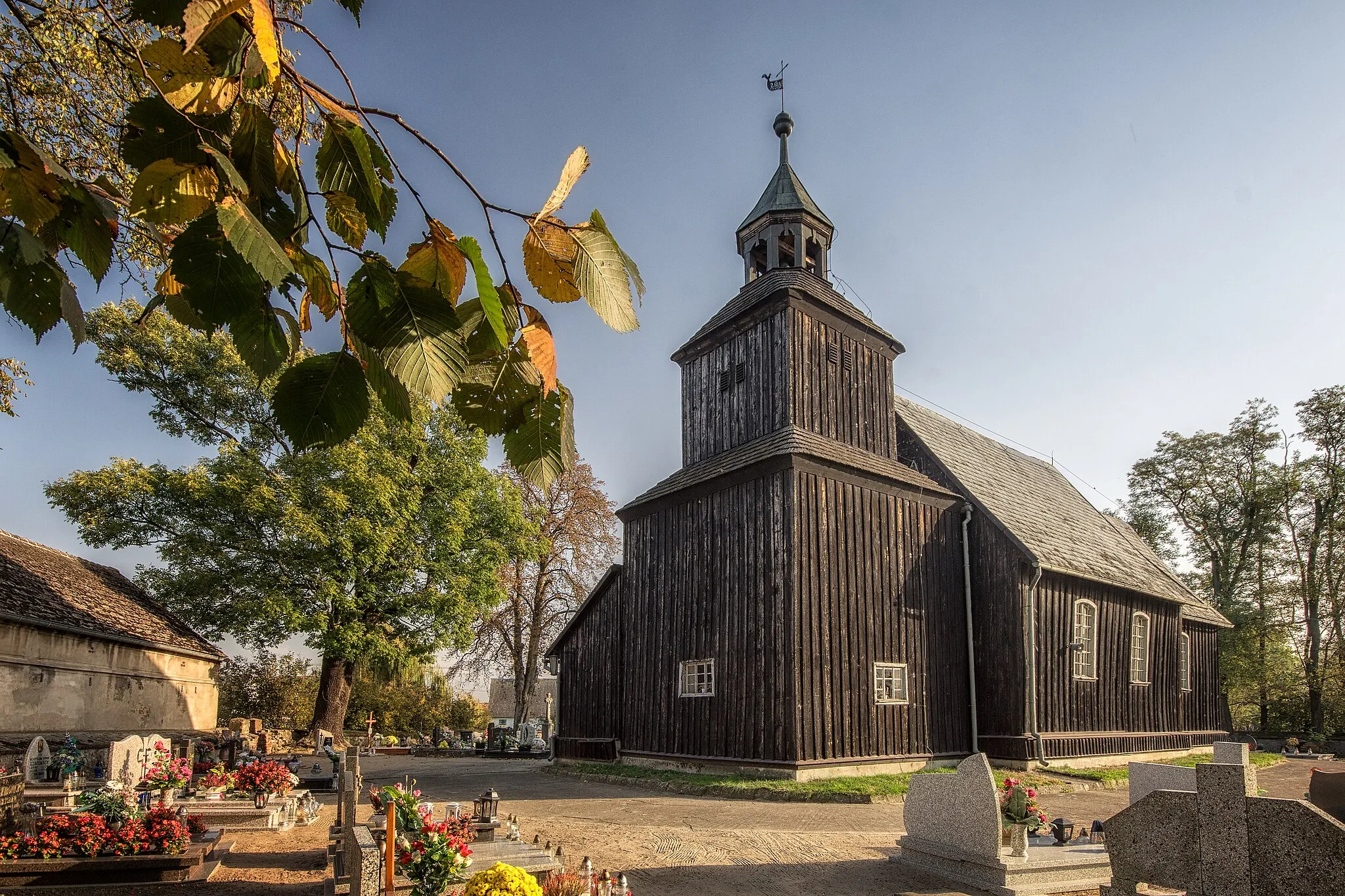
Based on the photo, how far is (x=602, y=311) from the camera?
6.15ft

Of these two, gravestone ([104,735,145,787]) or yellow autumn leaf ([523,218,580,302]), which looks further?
gravestone ([104,735,145,787])

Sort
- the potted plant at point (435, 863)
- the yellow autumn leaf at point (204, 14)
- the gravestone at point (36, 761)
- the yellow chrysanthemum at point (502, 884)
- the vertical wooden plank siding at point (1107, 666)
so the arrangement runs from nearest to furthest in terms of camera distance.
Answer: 1. the yellow autumn leaf at point (204, 14)
2. the yellow chrysanthemum at point (502, 884)
3. the potted plant at point (435, 863)
4. the gravestone at point (36, 761)
5. the vertical wooden plank siding at point (1107, 666)

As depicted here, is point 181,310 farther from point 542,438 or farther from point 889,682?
point 889,682

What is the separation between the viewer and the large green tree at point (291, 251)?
1579mm

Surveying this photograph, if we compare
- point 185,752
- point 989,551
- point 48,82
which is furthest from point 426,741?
point 48,82

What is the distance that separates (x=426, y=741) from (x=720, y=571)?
24.1 m

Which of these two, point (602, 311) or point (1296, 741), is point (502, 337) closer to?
point (602, 311)

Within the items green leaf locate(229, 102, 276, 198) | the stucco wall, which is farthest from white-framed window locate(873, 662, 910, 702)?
green leaf locate(229, 102, 276, 198)

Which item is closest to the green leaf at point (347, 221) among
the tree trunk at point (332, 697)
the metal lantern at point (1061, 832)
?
the metal lantern at point (1061, 832)

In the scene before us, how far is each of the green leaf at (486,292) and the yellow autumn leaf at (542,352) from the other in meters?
0.05

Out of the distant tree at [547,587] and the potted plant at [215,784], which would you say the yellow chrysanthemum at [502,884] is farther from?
the distant tree at [547,587]

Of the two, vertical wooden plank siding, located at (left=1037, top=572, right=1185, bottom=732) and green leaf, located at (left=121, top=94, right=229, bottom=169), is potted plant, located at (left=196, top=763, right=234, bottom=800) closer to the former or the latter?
green leaf, located at (left=121, top=94, right=229, bottom=169)

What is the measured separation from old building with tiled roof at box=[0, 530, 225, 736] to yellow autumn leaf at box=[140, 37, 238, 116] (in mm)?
16477

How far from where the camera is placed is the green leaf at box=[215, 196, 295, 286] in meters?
1.40
